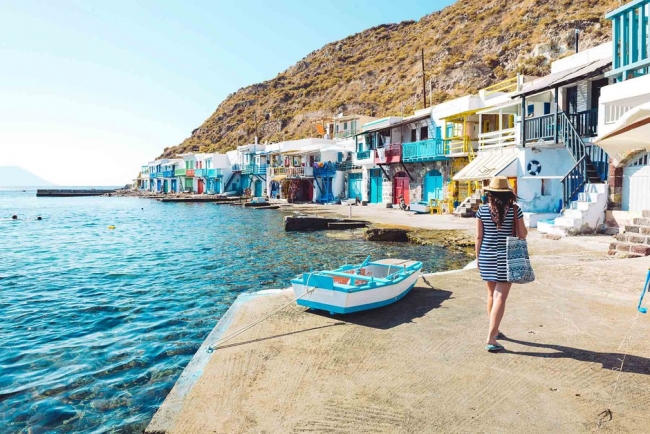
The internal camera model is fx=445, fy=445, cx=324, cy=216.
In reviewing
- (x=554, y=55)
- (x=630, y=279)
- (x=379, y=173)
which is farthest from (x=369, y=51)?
(x=630, y=279)

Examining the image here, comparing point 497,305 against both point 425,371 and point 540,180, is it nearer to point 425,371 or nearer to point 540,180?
point 425,371

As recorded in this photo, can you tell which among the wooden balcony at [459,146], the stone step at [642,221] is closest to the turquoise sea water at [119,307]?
the stone step at [642,221]

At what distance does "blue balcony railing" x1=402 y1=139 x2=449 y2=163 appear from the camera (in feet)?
104

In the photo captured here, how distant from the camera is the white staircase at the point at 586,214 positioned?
1617 centimetres

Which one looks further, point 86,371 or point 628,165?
point 628,165

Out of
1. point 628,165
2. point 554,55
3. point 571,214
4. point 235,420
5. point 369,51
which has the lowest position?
point 235,420

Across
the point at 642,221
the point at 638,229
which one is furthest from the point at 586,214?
the point at 638,229

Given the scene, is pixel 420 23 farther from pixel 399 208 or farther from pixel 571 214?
pixel 571 214

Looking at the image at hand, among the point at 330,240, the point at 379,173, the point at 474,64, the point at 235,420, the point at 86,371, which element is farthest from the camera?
the point at 474,64

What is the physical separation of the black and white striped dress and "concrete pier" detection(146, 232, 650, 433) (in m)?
1.00

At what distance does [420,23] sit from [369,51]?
1439 centimetres

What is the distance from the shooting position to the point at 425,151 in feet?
109

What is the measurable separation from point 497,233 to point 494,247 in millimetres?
173

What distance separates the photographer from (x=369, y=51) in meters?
117
